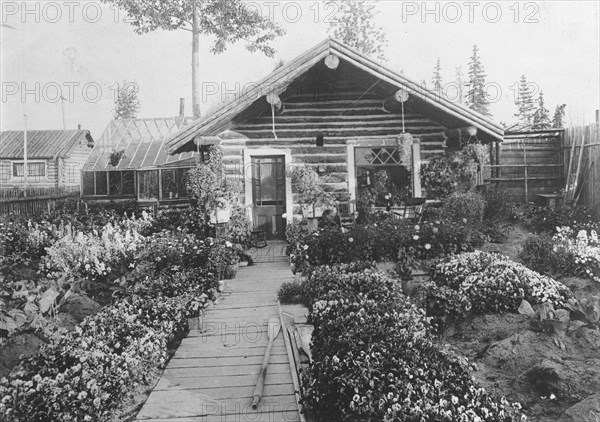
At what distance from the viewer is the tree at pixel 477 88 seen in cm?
4241

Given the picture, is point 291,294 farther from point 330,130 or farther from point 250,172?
point 330,130

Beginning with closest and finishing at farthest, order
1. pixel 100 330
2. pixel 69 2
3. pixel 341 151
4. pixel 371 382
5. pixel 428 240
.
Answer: pixel 371 382 < pixel 100 330 < pixel 69 2 < pixel 428 240 < pixel 341 151

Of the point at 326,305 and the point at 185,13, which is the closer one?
the point at 326,305

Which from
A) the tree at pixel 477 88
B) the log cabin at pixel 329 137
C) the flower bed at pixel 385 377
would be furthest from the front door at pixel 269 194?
the tree at pixel 477 88

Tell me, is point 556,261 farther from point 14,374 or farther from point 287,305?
point 14,374

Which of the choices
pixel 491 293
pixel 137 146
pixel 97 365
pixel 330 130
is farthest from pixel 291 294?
pixel 137 146

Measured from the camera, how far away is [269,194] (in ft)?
38.9

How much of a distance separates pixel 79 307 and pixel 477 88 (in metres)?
44.6

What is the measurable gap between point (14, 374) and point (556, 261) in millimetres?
8113

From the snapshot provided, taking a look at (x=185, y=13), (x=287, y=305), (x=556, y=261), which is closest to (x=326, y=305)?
(x=287, y=305)

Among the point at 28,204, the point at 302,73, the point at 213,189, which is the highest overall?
the point at 302,73

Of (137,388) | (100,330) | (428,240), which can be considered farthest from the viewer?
(428,240)

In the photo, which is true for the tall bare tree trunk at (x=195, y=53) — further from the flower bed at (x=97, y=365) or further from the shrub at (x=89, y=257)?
the flower bed at (x=97, y=365)

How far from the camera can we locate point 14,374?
4.07 metres
